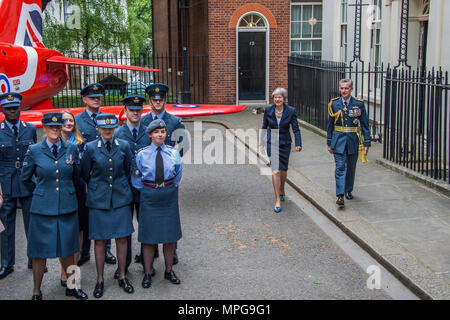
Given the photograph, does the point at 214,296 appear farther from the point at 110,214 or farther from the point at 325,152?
the point at 325,152

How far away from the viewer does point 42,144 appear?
5281 millimetres

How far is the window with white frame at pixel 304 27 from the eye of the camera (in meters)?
21.8

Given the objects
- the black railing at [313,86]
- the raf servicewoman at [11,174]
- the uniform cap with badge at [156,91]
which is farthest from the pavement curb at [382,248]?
the black railing at [313,86]

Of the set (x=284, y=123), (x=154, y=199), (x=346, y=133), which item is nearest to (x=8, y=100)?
(x=154, y=199)

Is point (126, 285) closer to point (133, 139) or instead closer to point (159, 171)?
point (159, 171)

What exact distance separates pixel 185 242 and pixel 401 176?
4.77 m

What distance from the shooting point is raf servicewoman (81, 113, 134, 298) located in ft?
17.8

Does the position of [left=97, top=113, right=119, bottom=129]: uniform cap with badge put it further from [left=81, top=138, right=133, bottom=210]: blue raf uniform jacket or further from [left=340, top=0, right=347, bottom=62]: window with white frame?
[left=340, top=0, right=347, bottom=62]: window with white frame

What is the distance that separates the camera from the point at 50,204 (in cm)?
519

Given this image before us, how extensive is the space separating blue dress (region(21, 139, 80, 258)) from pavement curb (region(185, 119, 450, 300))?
346 cm

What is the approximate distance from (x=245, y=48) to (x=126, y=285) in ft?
55.7

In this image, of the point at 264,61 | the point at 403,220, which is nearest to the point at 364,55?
the point at 264,61

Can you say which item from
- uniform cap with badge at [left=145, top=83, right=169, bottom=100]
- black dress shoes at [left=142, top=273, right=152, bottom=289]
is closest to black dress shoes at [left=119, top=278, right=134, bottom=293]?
black dress shoes at [left=142, top=273, right=152, bottom=289]

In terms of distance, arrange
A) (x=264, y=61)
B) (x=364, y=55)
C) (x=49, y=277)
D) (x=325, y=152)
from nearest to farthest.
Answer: (x=49, y=277) < (x=325, y=152) < (x=364, y=55) < (x=264, y=61)
